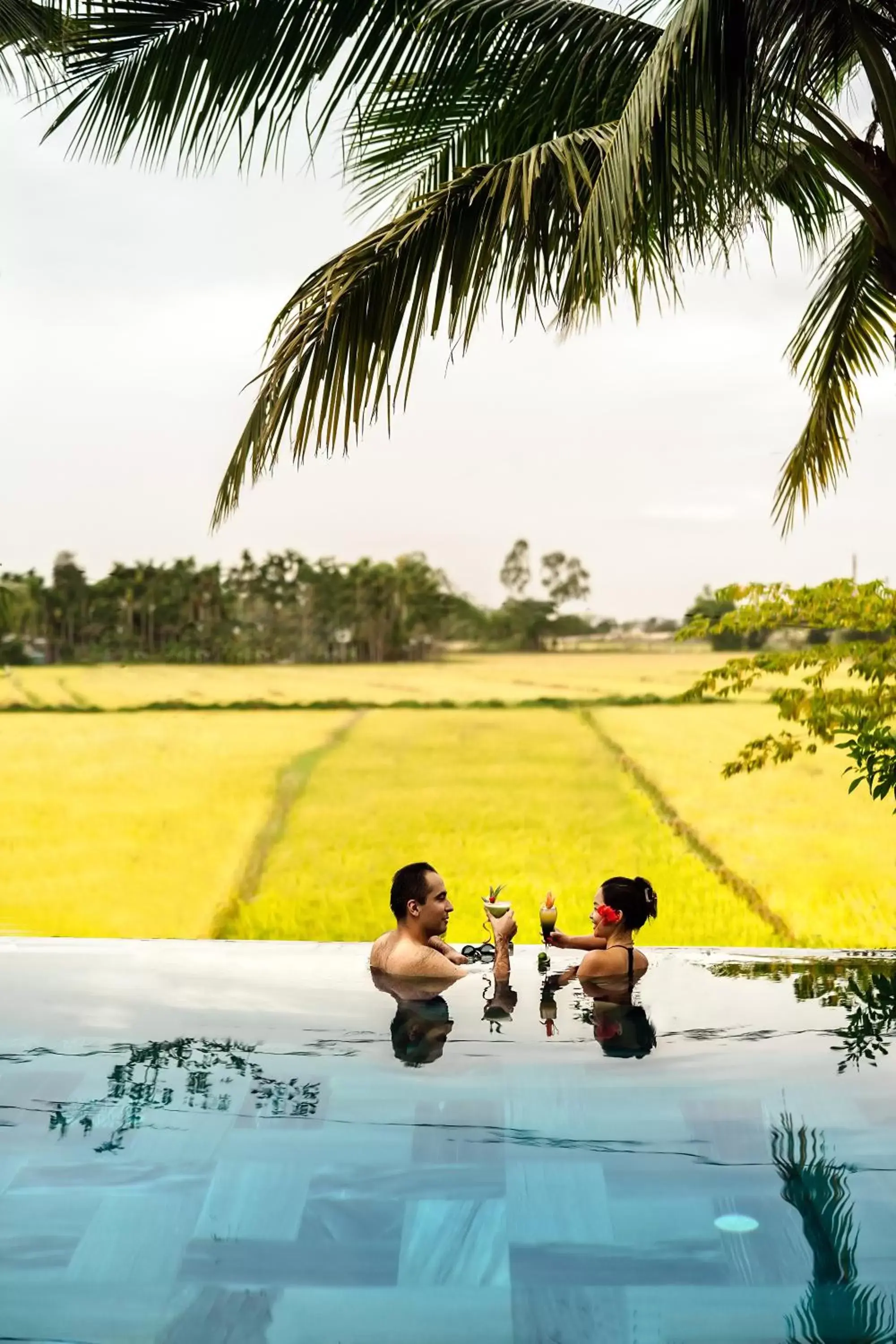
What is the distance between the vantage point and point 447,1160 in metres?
2.94

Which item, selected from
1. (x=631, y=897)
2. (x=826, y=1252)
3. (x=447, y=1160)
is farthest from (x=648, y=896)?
(x=826, y=1252)

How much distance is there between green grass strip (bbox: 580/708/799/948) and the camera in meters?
7.12

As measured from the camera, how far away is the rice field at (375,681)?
7.41 metres

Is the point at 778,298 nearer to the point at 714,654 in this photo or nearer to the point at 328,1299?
the point at 714,654

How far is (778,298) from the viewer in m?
6.96

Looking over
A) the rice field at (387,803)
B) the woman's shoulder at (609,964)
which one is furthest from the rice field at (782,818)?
the woman's shoulder at (609,964)

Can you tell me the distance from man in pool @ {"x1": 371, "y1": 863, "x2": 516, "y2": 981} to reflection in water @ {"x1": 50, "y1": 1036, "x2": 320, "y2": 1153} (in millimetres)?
706

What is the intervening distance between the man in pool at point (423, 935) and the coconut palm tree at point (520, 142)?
4.50 feet

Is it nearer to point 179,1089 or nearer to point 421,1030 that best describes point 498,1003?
point 421,1030

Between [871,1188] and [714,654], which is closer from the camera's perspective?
[871,1188]

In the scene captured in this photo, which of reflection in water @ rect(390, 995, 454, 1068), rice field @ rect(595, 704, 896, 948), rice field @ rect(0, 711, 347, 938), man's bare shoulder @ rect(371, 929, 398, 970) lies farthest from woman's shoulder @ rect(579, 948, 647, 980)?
rice field @ rect(0, 711, 347, 938)

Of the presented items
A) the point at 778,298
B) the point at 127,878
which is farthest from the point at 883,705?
the point at 127,878

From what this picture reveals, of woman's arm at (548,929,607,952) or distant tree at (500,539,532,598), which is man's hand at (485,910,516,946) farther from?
distant tree at (500,539,532,598)

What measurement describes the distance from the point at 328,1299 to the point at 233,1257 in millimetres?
261
